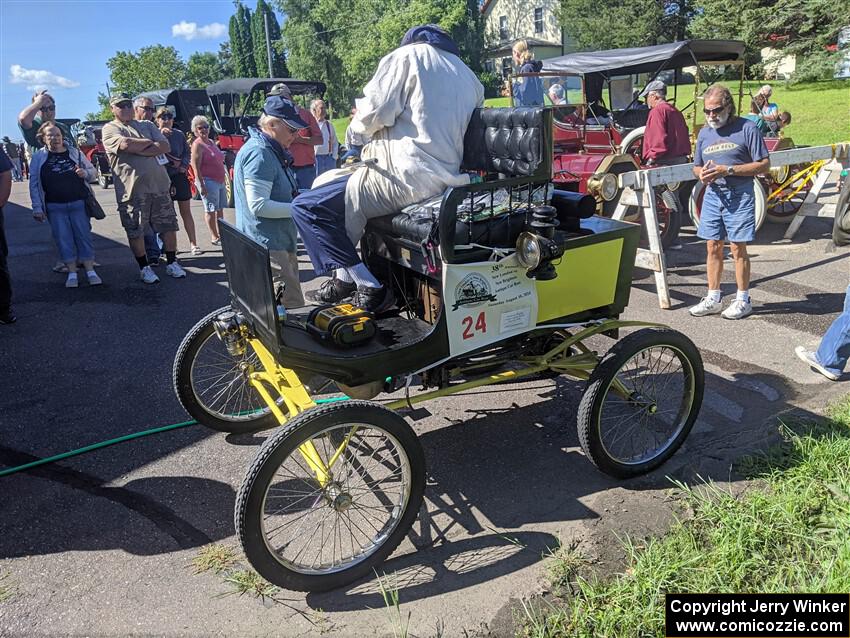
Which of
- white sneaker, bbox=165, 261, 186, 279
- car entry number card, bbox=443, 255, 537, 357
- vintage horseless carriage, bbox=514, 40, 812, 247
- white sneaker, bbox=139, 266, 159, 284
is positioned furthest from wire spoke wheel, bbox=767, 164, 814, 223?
white sneaker, bbox=139, 266, 159, 284

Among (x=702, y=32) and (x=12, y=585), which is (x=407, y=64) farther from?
(x=702, y=32)

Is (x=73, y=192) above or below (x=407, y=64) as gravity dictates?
below

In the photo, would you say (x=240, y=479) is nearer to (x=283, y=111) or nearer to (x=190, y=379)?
(x=190, y=379)

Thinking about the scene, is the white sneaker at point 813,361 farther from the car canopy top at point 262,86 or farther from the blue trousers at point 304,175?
the car canopy top at point 262,86

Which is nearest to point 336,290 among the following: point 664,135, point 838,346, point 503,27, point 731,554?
point 731,554

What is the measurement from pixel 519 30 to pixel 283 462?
60972mm

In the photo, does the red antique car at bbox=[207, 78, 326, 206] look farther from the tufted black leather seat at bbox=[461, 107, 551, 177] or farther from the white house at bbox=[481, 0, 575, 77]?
the white house at bbox=[481, 0, 575, 77]

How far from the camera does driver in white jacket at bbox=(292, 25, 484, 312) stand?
10.6 ft

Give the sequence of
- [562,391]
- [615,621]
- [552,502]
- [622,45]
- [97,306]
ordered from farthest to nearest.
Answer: [622,45], [97,306], [562,391], [552,502], [615,621]

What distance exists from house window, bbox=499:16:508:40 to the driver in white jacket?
60.2 metres

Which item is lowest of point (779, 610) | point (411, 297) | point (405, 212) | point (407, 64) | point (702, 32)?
point (779, 610)

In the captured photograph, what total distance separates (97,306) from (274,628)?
5190 mm

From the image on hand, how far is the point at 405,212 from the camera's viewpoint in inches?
133

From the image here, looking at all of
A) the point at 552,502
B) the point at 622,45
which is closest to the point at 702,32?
the point at 622,45
